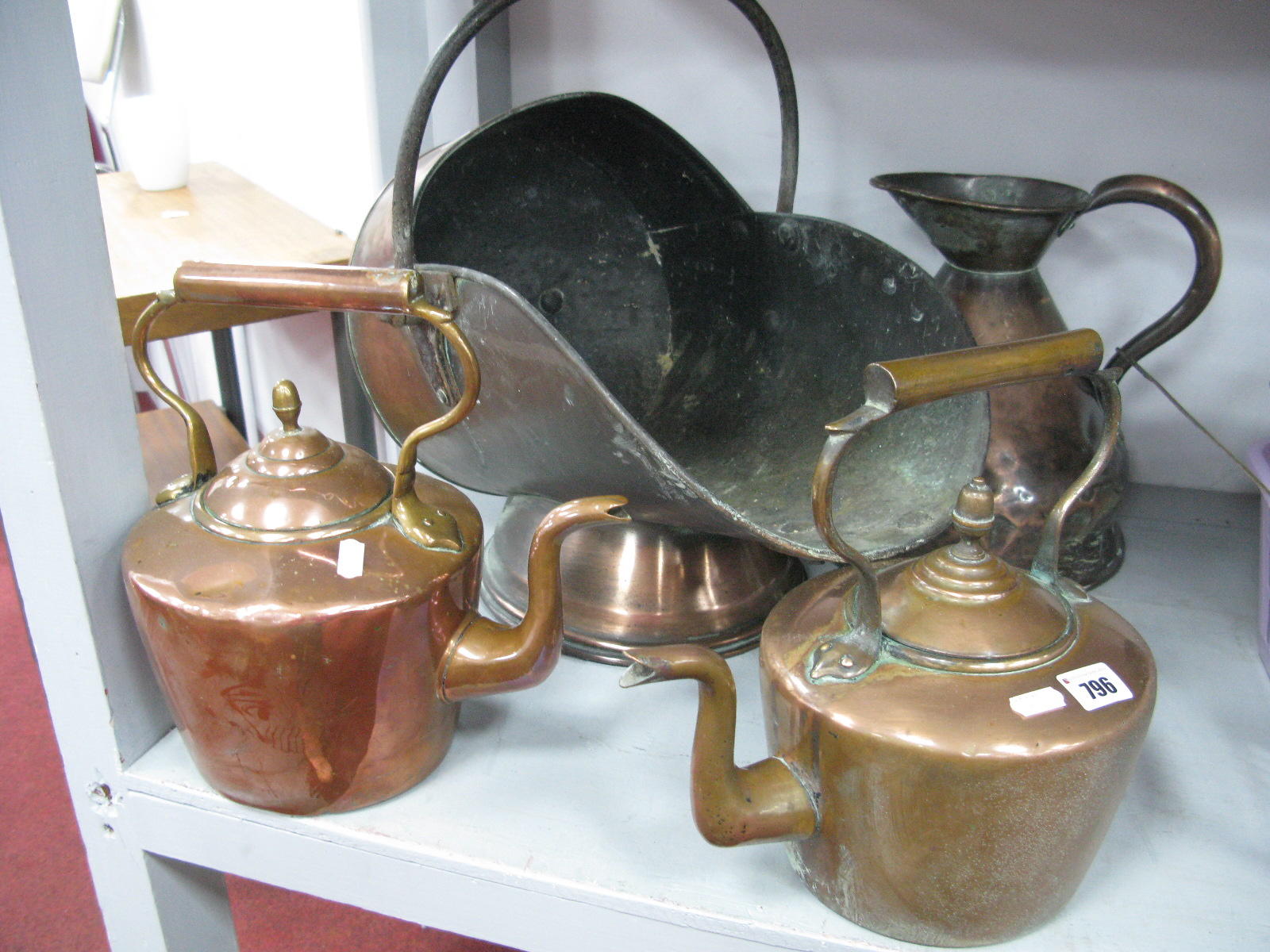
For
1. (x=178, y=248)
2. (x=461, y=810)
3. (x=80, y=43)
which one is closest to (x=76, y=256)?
(x=461, y=810)

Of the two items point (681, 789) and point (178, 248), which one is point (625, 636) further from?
point (178, 248)

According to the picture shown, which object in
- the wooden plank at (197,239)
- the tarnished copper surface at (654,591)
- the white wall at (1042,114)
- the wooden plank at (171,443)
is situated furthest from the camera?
the wooden plank at (171,443)

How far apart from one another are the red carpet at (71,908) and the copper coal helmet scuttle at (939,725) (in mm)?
754

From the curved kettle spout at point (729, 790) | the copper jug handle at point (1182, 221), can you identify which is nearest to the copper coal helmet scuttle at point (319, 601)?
the curved kettle spout at point (729, 790)

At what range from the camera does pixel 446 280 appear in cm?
55

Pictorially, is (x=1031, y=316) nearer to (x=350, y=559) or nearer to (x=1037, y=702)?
(x=1037, y=702)

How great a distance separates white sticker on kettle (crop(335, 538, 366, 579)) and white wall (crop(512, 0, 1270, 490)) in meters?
0.72

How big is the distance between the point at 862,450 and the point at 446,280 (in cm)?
40

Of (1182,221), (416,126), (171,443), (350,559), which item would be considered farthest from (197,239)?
(1182,221)

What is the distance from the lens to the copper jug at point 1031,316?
2.51 feet

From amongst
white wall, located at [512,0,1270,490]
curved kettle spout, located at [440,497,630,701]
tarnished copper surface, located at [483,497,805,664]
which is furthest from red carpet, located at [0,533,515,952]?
white wall, located at [512,0,1270,490]

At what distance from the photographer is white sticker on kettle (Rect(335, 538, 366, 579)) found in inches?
20.9

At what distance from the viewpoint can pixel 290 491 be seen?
554 millimetres

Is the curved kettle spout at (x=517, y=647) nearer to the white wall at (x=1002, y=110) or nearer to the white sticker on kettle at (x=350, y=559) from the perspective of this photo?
the white sticker on kettle at (x=350, y=559)
